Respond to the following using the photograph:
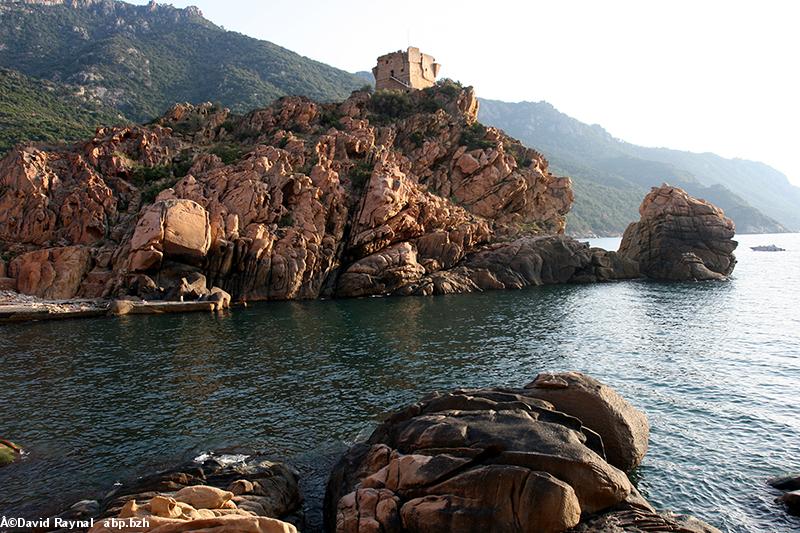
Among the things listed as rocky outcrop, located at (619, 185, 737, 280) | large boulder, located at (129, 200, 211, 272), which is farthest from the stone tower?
large boulder, located at (129, 200, 211, 272)

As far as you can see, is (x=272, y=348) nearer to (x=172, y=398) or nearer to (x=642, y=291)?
(x=172, y=398)

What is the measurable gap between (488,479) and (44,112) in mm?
123256

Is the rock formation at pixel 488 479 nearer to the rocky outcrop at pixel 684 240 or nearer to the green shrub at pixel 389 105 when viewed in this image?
the rocky outcrop at pixel 684 240

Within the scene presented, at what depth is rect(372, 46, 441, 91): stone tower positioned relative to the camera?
339 ft

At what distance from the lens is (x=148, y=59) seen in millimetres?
149125

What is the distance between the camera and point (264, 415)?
23641 mm

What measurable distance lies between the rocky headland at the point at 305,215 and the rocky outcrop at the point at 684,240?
0.20 meters

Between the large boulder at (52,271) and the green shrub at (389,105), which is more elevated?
A: the green shrub at (389,105)

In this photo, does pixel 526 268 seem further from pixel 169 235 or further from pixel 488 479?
pixel 488 479

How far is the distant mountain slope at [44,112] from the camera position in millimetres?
87125

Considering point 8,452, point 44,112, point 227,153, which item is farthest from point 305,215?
point 44,112

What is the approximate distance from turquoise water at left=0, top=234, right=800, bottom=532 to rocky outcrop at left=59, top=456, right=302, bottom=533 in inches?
58.6

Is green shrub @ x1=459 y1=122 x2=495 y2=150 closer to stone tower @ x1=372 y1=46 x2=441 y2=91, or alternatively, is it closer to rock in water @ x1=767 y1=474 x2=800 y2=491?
stone tower @ x1=372 y1=46 x2=441 y2=91

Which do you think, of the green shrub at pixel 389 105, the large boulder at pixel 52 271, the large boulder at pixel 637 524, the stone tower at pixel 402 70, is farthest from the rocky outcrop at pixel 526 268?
the large boulder at pixel 637 524
